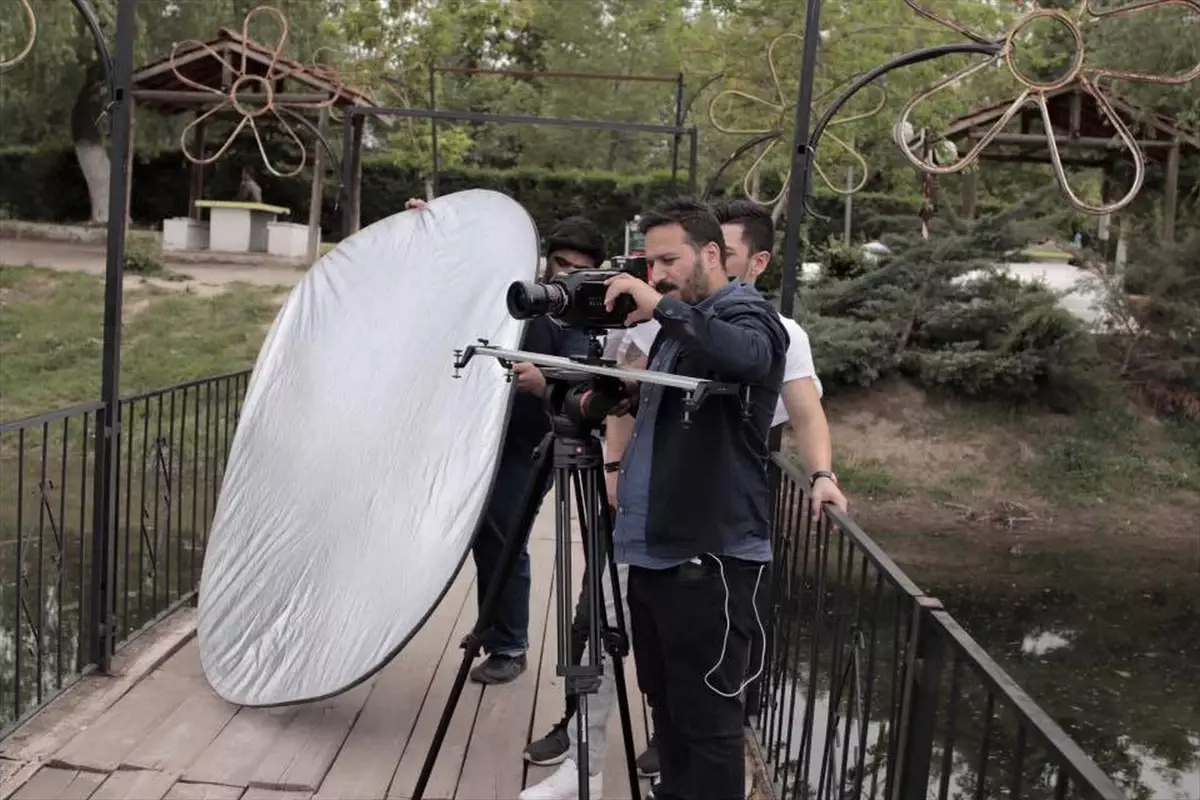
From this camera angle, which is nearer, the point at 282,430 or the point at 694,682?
the point at 694,682

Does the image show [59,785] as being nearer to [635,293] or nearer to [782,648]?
[782,648]

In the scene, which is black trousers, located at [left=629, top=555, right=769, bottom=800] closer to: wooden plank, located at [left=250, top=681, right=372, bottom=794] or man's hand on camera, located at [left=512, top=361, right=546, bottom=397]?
man's hand on camera, located at [left=512, top=361, right=546, bottom=397]

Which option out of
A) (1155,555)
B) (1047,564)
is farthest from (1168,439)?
(1047,564)

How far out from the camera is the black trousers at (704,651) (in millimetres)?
2178

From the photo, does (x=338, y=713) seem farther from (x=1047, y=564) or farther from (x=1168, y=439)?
(x=1168, y=439)

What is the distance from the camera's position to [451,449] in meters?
3.13

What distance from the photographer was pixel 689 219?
6.75 ft

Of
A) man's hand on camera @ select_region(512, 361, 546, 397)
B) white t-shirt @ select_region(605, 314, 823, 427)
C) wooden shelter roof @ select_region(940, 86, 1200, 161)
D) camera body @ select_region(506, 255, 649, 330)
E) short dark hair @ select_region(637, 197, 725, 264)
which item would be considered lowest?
man's hand on camera @ select_region(512, 361, 546, 397)

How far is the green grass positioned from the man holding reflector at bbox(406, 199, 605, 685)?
839 cm

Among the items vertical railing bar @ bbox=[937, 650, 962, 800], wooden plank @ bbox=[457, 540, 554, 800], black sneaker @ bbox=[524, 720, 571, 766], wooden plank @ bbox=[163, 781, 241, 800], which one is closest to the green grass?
wooden plank @ bbox=[457, 540, 554, 800]

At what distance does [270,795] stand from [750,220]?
176 centimetres

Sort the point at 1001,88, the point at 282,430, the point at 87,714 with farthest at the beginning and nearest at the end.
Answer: the point at 1001,88, the point at 282,430, the point at 87,714

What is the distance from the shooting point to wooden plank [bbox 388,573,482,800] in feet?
9.53

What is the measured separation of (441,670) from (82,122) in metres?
20.2
